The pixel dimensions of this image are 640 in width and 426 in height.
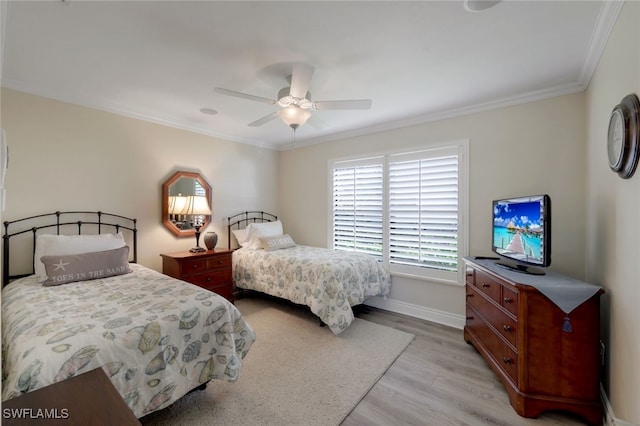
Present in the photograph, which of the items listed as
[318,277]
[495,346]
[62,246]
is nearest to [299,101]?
[318,277]

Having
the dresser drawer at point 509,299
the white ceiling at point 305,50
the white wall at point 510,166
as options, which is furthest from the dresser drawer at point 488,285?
the white ceiling at point 305,50

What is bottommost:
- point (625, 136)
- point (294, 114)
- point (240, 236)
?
point (240, 236)

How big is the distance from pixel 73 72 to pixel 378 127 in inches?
128

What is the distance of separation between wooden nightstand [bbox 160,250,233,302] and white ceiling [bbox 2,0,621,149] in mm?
1733

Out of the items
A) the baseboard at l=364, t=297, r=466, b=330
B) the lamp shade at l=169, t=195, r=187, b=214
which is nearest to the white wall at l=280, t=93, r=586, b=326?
the baseboard at l=364, t=297, r=466, b=330

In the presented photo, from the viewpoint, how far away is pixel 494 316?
2.49 metres

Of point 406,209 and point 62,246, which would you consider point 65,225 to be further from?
point 406,209

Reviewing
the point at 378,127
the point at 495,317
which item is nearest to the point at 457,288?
the point at 495,317

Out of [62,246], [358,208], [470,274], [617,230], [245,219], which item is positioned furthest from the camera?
[245,219]

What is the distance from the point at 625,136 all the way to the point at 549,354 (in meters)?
1.47

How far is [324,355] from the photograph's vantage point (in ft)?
9.30

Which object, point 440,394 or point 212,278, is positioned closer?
point 440,394

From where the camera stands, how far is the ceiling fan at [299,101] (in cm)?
235

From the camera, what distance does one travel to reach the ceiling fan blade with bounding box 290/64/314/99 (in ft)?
7.59
